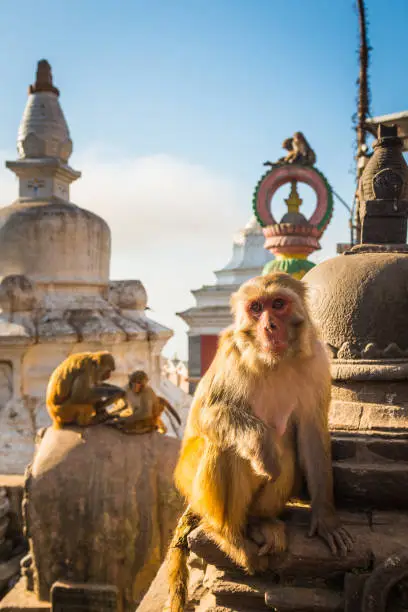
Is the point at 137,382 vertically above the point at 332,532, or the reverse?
the point at 137,382

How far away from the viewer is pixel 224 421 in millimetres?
2406

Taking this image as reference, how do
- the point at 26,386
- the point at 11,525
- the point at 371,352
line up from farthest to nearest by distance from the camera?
the point at 26,386 < the point at 11,525 < the point at 371,352

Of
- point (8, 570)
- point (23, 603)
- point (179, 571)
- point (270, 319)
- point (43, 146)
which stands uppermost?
point (43, 146)

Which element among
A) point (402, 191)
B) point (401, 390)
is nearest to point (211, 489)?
point (401, 390)

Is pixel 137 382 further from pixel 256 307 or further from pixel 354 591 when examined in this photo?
pixel 354 591

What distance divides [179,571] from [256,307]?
109 cm

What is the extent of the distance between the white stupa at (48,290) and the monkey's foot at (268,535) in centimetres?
570

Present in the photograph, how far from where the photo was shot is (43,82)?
9.66 meters

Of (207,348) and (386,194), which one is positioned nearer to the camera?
(386,194)

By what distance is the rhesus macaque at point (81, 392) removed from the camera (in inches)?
203


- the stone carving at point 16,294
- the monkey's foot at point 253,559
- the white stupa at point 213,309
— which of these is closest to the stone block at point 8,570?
the stone carving at point 16,294

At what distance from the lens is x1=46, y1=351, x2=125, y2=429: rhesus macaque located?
5153 millimetres

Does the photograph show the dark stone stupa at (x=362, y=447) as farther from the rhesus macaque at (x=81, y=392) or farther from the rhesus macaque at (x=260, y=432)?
the rhesus macaque at (x=81, y=392)

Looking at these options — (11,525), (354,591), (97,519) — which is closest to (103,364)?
(97,519)
